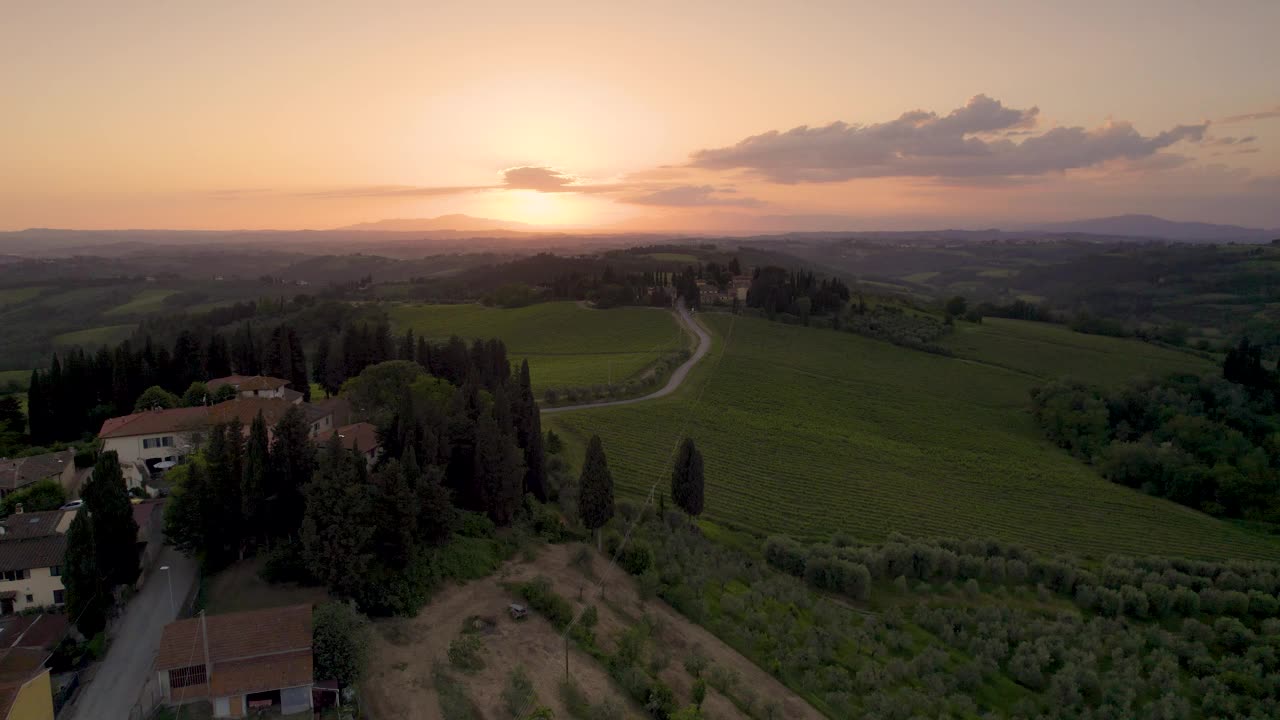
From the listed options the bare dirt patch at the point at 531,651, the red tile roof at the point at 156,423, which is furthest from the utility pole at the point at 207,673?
the red tile roof at the point at 156,423

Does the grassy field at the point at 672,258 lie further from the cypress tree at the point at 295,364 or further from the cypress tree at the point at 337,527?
the cypress tree at the point at 337,527

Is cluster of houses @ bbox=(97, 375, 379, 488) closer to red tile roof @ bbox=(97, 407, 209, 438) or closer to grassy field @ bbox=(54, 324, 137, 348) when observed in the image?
red tile roof @ bbox=(97, 407, 209, 438)

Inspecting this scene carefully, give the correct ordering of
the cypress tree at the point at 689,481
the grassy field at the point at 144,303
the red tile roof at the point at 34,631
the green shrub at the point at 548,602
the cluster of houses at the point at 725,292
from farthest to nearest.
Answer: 1. the grassy field at the point at 144,303
2. the cluster of houses at the point at 725,292
3. the cypress tree at the point at 689,481
4. the green shrub at the point at 548,602
5. the red tile roof at the point at 34,631

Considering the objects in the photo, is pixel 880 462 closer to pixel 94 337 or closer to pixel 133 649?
pixel 133 649

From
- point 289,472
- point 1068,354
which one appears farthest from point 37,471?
point 1068,354

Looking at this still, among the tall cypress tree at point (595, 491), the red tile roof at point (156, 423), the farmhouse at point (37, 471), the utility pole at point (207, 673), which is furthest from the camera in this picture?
the red tile roof at point (156, 423)

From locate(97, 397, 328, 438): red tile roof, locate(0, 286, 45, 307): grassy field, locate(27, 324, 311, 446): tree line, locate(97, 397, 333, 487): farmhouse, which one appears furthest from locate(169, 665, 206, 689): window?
locate(0, 286, 45, 307): grassy field
